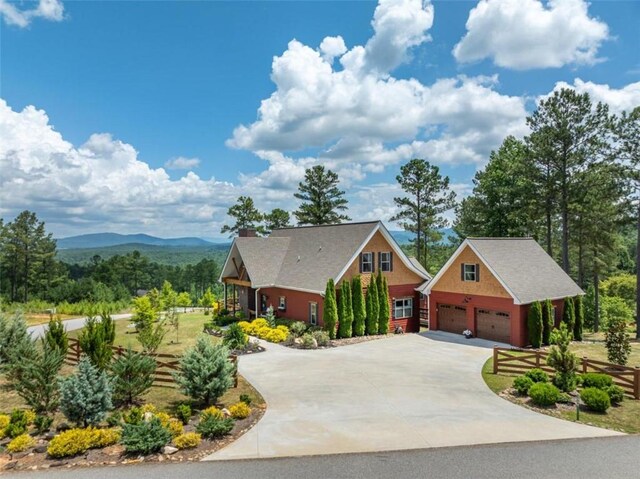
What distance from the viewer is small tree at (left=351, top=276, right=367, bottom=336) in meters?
25.8

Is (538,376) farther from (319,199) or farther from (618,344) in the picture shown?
(319,199)

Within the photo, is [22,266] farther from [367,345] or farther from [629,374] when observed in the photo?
[629,374]

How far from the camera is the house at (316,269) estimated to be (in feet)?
87.7

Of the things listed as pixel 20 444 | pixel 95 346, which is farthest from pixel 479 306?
pixel 20 444

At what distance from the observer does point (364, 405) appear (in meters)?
13.5

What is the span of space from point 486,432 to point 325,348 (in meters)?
12.4

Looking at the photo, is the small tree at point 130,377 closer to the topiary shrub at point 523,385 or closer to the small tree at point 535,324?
the topiary shrub at point 523,385

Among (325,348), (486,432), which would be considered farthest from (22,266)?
(486,432)

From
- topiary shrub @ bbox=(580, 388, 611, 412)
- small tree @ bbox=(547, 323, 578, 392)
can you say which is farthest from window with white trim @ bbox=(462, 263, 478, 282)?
topiary shrub @ bbox=(580, 388, 611, 412)

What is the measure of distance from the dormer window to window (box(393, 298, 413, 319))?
4.48m

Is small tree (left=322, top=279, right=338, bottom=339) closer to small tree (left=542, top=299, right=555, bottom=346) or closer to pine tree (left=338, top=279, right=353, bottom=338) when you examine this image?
pine tree (left=338, top=279, right=353, bottom=338)

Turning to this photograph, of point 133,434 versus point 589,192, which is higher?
point 589,192

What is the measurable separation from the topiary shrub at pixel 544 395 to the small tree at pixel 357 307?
42.1ft

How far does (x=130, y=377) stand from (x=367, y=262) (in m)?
16.9
